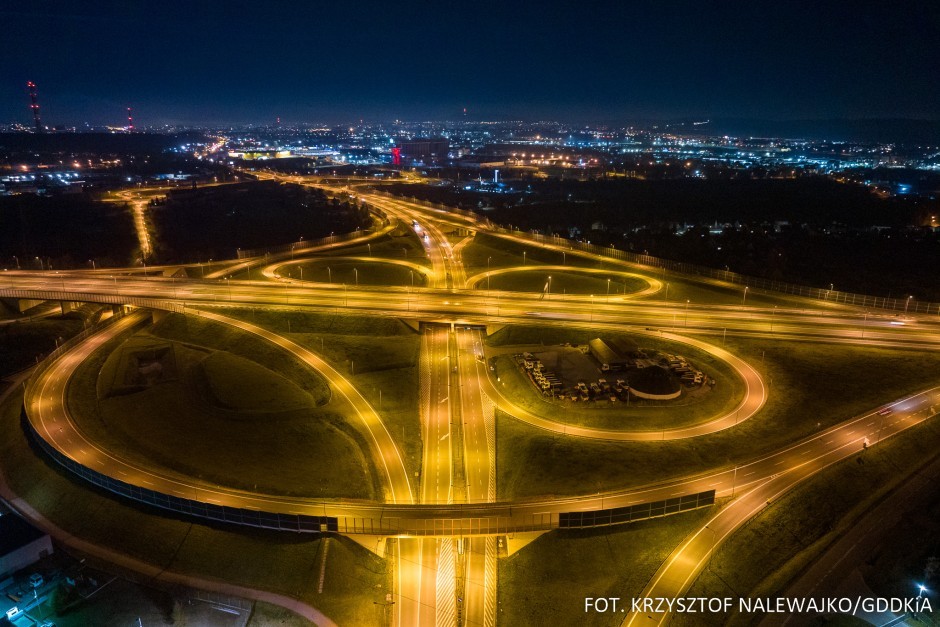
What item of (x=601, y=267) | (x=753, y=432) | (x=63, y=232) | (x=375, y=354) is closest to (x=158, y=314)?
(x=375, y=354)

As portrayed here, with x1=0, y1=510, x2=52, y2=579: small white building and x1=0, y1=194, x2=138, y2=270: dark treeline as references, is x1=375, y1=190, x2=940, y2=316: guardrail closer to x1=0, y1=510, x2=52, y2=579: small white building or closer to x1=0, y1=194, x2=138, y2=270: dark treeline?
x1=0, y1=194, x2=138, y2=270: dark treeline

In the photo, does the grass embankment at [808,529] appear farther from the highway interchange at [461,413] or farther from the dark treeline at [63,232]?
the dark treeline at [63,232]

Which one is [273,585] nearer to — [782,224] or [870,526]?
[870,526]

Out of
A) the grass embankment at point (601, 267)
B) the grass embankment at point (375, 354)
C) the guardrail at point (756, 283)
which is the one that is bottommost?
the grass embankment at point (375, 354)

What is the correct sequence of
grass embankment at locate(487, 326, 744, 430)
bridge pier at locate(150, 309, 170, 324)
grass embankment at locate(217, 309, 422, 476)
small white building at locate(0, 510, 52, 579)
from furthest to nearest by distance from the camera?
bridge pier at locate(150, 309, 170, 324) → grass embankment at locate(217, 309, 422, 476) → grass embankment at locate(487, 326, 744, 430) → small white building at locate(0, 510, 52, 579)

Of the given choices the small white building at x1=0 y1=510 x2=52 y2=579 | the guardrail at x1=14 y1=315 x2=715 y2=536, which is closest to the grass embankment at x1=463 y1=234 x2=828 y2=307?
the guardrail at x1=14 y1=315 x2=715 y2=536

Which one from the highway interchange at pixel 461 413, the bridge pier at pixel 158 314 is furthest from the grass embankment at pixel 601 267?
the bridge pier at pixel 158 314

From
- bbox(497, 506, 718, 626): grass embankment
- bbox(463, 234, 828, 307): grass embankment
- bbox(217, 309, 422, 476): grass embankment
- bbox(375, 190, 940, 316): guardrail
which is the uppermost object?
bbox(375, 190, 940, 316): guardrail
